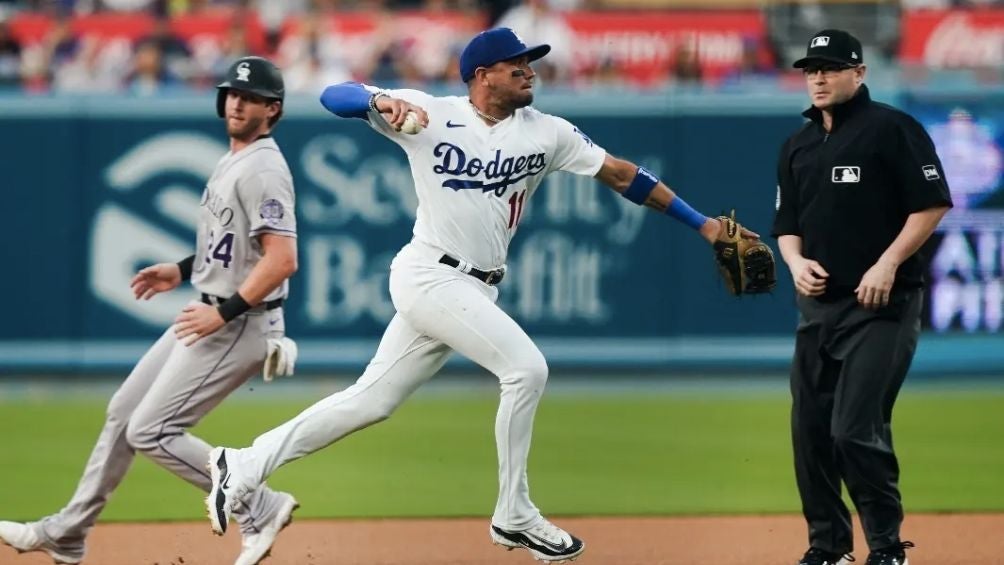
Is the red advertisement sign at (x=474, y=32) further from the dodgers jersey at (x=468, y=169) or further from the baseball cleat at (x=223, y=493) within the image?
the baseball cleat at (x=223, y=493)

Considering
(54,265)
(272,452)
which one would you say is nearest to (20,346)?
(54,265)

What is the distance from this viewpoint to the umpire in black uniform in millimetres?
6520

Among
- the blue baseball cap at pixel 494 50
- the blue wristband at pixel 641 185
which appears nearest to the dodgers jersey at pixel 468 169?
the blue baseball cap at pixel 494 50

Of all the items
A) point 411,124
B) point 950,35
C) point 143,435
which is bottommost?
point 143,435

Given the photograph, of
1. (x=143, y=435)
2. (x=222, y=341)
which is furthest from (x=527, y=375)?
(x=143, y=435)

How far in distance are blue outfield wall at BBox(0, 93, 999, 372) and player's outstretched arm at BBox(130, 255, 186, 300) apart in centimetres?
574

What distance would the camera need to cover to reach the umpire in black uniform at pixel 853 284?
6.52m

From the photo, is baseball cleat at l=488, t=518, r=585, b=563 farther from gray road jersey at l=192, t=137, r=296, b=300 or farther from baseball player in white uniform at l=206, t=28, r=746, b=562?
gray road jersey at l=192, t=137, r=296, b=300

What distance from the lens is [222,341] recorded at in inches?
272

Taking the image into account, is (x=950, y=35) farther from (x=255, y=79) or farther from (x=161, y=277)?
(x=255, y=79)

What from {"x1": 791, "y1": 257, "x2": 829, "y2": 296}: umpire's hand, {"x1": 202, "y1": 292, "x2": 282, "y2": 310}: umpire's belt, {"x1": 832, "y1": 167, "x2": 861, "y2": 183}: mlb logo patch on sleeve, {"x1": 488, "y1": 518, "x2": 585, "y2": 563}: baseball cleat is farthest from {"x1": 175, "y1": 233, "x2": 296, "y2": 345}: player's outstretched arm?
{"x1": 832, "y1": 167, "x2": 861, "y2": 183}: mlb logo patch on sleeve

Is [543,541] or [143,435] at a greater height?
[143,435]

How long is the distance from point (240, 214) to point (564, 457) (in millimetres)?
3842

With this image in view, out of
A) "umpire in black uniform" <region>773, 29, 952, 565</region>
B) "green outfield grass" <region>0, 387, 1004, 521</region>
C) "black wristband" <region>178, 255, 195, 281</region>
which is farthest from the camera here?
"green outfield grass" <region>0, 387, 1004, 521</region>
